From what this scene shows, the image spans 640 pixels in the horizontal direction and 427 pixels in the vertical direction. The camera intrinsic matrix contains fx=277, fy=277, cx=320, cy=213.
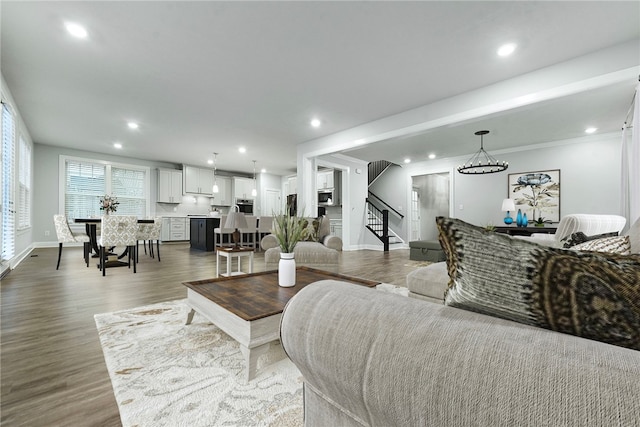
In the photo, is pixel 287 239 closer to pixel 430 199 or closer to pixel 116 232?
pixel 116 232

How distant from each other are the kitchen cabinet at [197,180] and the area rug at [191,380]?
7.40m

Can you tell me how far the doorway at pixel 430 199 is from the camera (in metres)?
9.33

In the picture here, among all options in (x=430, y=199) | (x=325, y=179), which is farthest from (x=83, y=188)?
(x=430, y=199)

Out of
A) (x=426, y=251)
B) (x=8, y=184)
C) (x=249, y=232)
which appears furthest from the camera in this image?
(x=249, y=232)

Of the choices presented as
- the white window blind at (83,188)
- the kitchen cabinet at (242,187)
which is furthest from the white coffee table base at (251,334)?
the kitchen cabinet at (242,187)

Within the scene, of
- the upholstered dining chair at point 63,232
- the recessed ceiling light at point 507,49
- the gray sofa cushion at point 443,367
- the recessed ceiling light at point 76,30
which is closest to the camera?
the gray sofa cushion at point 443,367

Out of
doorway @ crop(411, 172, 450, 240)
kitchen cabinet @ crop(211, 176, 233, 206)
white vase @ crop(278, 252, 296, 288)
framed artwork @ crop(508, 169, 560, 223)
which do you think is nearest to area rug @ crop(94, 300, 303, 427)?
white vase @ crop(278, 252, 296, 288)

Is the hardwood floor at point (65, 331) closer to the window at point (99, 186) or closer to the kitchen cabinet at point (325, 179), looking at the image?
the window at point (99, 186)

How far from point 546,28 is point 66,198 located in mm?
9732

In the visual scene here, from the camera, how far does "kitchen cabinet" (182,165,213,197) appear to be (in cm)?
883

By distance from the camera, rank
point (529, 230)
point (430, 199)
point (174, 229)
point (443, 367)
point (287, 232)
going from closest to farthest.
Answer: point (443, 367), point (287, 232), point (529, 230), point (174, 229), point (430, 199)

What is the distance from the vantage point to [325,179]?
8219 mm

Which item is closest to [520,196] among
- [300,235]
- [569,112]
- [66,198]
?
[569,112]

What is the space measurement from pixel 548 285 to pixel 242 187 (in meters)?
10.3
